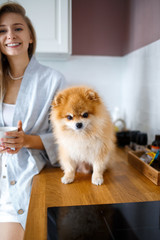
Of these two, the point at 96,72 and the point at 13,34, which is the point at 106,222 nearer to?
the point at 13,34

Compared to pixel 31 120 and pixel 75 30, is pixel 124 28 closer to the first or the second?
pixel 75 30

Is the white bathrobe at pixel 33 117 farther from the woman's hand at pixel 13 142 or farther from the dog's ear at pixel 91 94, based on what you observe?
the dog's ear at pixel 91 94

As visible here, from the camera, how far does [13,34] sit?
113 centimetres

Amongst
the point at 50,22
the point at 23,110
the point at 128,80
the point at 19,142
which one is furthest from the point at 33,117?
the point at 128,80

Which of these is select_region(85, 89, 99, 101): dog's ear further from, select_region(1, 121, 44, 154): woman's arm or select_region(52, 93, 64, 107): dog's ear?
select_region(1, 121, 44, 154): woman's arm

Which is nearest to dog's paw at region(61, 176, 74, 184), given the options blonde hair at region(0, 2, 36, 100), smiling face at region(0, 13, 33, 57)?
blonde hair at region(0, 2, 36, 100)

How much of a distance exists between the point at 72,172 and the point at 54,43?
881 millimetres

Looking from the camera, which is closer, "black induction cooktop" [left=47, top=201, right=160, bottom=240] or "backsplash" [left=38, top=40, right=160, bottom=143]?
"black induction cooktop" [left=47, top=201, right=160, bottom=240]

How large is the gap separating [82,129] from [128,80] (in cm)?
95

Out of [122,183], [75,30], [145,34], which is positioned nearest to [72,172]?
[122,183]

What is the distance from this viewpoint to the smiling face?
1.13 meters

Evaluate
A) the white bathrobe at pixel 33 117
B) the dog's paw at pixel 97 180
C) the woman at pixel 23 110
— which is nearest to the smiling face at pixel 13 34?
the woman at pixel 23 110

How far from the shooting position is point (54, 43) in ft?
4.52

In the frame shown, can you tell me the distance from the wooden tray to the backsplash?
0.24 m
